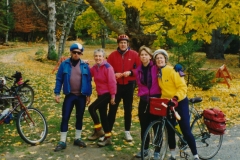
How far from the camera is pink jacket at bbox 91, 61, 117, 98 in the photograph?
18.1 feet

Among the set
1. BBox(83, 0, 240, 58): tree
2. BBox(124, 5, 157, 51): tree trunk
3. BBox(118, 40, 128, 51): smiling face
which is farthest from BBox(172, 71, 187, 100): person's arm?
BBox(124, 5, 157, 51): tree trunk

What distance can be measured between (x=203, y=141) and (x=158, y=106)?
53.1 inches

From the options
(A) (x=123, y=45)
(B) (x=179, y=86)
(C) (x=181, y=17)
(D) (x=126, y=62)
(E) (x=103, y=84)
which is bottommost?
(E) (x=103, y=84)

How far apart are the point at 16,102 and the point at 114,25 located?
14.3 feet

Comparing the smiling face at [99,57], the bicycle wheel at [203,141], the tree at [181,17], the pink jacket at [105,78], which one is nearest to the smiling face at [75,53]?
the smiling face at [99,57]

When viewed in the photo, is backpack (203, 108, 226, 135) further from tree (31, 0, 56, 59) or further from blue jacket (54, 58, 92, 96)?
tree (31, 0, 56, 59)

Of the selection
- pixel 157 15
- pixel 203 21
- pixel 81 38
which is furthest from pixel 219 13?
pixel 81 38

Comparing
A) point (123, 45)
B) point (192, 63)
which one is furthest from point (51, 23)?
point (123, 45)

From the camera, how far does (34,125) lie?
243 inches

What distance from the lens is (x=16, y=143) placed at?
5.99 meters

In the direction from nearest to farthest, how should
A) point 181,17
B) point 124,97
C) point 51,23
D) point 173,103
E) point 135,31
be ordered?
point 173,103
point 124,97
point 181,17
point 135,31
point 51,23

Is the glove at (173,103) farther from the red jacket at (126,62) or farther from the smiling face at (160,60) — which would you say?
the red jacket at (126,62)

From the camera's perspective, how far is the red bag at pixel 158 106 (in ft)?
14.7

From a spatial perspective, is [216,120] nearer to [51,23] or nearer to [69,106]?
[69,106]
